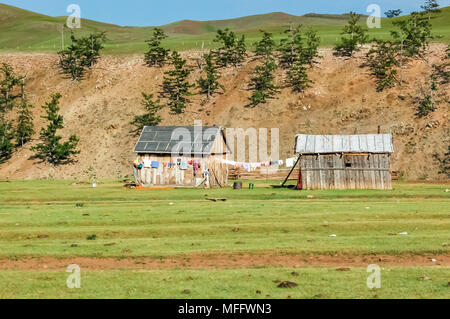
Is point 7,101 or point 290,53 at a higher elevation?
point 290,53

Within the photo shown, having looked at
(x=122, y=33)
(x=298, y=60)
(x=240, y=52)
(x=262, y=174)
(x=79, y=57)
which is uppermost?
(x=122, y=33)

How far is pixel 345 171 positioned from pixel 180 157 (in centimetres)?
1662

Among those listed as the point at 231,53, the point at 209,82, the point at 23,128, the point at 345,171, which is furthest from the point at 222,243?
the point at 231,53

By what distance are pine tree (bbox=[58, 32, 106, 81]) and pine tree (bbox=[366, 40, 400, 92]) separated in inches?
2005

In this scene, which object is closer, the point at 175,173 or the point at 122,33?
the point at 175,173

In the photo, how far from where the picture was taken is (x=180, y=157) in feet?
170

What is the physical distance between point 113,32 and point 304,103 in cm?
11041

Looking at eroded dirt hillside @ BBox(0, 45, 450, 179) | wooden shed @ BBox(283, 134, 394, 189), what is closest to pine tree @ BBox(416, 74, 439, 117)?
eroded dirt hillside @ BBox(0, 45, 450, 179)

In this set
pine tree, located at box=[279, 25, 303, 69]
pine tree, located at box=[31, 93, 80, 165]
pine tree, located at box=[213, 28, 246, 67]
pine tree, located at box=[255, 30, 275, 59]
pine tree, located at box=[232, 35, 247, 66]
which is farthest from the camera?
pine tree, located at box=[213, 28, 246, 67]

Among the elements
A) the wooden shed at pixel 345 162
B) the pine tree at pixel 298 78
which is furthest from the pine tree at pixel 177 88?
the wooden shed at pixel 345 162

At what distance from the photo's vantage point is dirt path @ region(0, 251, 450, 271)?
50.5 ft

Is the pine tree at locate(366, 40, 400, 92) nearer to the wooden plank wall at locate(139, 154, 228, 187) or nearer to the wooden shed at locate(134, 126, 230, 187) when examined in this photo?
the wooden shed at locate(134, 126, 230, 187)

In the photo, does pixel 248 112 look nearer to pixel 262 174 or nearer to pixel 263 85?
pixel 263 85

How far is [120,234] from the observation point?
21.3 metres
